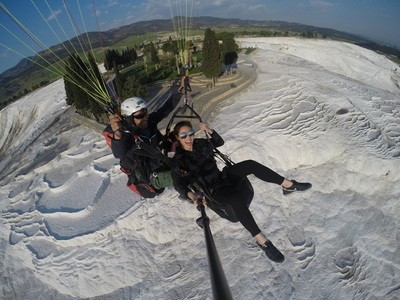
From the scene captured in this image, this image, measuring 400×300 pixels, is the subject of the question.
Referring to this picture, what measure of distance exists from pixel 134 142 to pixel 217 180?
153cm

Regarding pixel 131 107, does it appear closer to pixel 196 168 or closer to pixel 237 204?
pixel 196 168

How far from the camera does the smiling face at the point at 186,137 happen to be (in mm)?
3947

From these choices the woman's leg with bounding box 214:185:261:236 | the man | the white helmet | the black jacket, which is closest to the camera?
the woman's leg with bounding box 214:185:261:236

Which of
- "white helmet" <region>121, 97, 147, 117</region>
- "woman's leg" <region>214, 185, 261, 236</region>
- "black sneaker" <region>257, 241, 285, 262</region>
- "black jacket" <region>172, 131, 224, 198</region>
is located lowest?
"black sneaker" <region>257, 241, 285, 262</region>

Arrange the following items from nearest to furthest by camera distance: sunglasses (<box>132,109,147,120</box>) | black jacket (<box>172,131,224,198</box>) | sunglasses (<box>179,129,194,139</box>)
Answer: black jacket (<box>172,131,224,198</box>) → sunglasses (<box>179,129,194,139</box>) → sunglasses (<box>132,109,147,120</box>)

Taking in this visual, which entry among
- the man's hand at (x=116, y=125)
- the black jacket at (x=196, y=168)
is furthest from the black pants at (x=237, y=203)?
the man's hand at (x=116, y=125)

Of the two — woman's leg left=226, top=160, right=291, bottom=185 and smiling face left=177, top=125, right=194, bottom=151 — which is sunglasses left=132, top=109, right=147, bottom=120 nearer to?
smiling face left=177, top=125, right=194, bottom=151

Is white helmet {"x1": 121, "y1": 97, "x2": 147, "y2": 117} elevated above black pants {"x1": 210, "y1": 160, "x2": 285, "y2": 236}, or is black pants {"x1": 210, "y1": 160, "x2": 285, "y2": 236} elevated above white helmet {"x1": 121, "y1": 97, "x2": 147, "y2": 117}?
white helmet {"x1": 121, "y1": 97, "x2": 147, "y2": 117}

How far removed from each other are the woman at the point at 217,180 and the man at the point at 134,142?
0.48 meters

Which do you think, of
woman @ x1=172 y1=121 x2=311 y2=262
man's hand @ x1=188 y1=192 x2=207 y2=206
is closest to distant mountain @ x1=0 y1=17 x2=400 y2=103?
woman @ x1=172 y1=121 x2=311 y2=262

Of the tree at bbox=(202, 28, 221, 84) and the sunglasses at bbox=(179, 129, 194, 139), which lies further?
the tree at bbox=(202, 28, 221, 84)

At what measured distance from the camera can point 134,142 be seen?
4379 mm

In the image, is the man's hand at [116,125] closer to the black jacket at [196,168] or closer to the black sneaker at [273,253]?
the black jacket at [196,168]

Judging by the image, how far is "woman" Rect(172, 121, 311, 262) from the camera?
3676 millimetres
